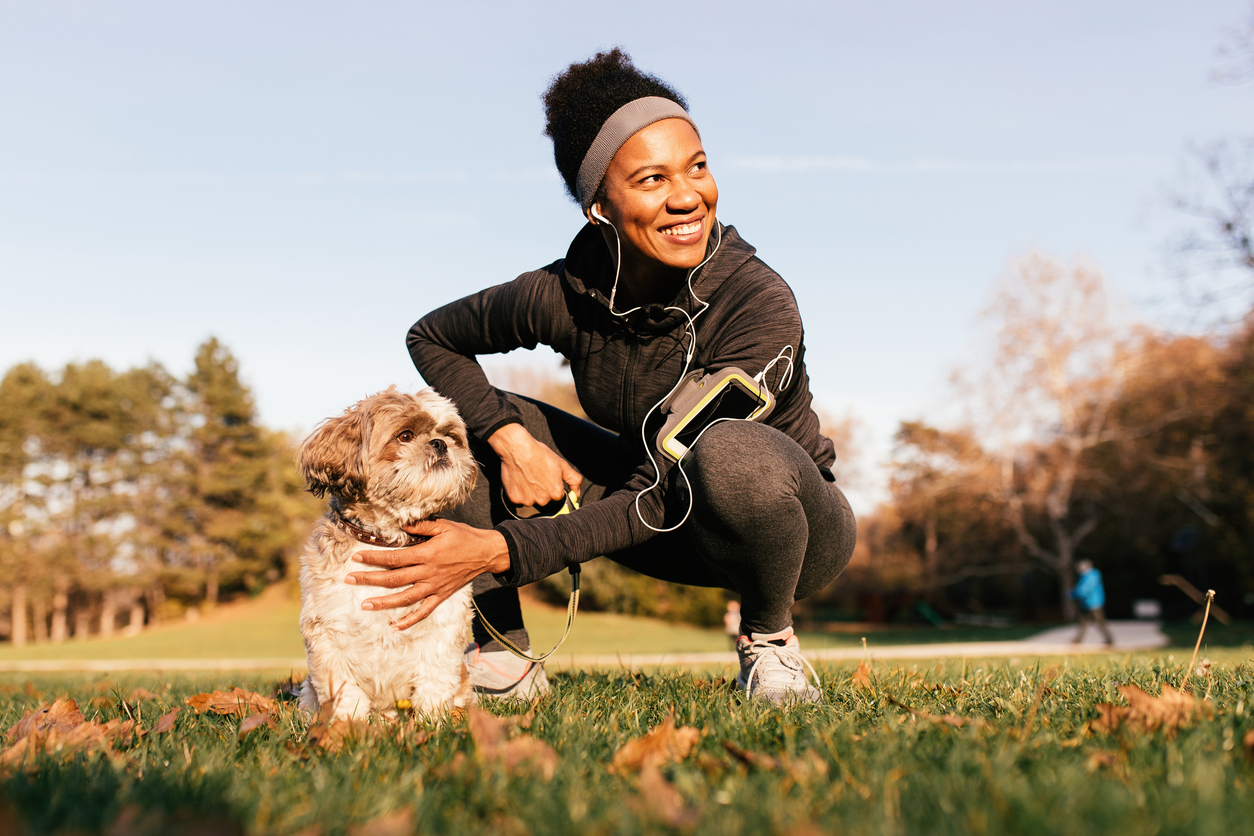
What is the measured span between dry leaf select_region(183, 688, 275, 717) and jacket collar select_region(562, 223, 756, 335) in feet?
6.75

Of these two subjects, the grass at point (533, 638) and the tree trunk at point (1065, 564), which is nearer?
the grass at point (533, 638)

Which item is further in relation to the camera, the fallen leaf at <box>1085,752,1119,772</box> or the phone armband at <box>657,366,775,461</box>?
the phone armband at <box>657,366,775,461</box>

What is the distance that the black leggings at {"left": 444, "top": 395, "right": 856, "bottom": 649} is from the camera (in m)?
2.96

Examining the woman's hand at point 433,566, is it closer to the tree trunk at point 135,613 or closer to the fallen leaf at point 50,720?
the fallen leaf at point 50,720

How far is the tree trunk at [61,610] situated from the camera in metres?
46.4

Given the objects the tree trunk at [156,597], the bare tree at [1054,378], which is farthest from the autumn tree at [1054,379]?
the tree trunk at [156,597]

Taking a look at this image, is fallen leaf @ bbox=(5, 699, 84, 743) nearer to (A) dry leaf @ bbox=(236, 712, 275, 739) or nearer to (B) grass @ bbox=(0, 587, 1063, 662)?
(A) dry leaf @ bbox=(236, 712, 275, 739)

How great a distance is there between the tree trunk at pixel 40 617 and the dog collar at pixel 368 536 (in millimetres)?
54129

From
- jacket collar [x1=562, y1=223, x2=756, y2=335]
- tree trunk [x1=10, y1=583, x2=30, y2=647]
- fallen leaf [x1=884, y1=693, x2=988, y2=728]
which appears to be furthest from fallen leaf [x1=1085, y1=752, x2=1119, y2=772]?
tree trunk [x1=10, y1=583, x2=30, y2=647]

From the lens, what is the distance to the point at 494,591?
154 inches

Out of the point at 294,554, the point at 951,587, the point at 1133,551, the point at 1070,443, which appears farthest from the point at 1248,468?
the point at 294,554

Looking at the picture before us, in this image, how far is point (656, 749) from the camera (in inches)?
76.9

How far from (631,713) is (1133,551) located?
129ft

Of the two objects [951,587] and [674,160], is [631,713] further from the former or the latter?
[951,587]
